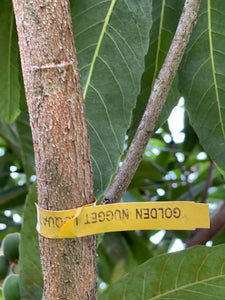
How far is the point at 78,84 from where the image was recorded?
1.52 ft

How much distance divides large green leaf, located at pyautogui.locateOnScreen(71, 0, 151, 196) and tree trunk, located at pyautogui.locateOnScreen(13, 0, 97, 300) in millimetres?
183

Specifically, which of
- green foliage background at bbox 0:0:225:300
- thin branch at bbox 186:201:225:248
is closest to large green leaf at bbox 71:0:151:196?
green foliage background at bbox 0:0:225:300

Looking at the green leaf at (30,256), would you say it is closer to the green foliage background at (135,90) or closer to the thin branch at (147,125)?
the green foliage background at (135,90)

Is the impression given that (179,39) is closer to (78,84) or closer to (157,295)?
(78,84)

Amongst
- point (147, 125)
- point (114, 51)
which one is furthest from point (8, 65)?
point (147, 125)

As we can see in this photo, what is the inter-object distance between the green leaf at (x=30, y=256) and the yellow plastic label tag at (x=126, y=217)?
0.16 m

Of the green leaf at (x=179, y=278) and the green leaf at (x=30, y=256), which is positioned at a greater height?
the green leaf at (x=30, y=256)

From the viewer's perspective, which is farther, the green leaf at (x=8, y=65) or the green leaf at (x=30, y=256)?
the green leaf at (x=8, y=65)

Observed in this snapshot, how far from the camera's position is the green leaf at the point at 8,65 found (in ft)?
2.42

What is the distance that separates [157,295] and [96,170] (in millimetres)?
168

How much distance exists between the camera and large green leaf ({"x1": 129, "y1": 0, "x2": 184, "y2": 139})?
0.71m

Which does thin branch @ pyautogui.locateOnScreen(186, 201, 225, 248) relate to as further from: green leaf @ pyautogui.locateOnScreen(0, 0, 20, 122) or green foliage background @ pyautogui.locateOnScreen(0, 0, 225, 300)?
green leaf @ pyautogui.locateOnScreen(0, 0, 20, 122)

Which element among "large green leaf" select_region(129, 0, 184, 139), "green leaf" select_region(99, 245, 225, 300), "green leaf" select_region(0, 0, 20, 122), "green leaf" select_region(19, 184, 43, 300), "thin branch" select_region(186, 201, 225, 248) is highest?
"green leaf" select_region(0, 0, 20, 122)

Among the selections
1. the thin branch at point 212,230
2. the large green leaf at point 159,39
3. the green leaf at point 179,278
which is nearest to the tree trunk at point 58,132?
the green leaf at point 179,278
